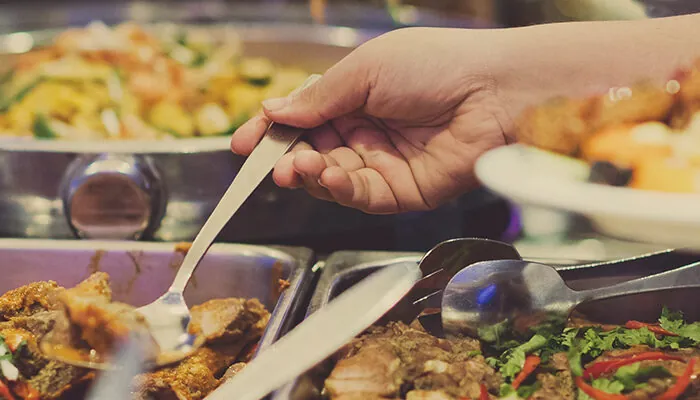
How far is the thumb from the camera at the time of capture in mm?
1481

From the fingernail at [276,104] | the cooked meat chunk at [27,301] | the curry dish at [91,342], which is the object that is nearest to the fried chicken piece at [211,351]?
the curry dish at [91,342]

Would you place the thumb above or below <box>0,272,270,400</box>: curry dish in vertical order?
above

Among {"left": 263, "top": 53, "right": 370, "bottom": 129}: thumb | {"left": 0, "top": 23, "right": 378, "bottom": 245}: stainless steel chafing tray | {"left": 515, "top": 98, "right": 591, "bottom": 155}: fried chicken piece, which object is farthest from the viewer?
{"left": 0, "top": 23, "right": 378, "bottom": 245}: stainless steel chafing tray

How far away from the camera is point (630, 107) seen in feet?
3.12

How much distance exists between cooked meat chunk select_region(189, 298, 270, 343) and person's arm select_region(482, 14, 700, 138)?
0.67 metres

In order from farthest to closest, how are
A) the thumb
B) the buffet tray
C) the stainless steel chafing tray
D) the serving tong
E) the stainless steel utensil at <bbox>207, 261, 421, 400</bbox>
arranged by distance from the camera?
the stainless steel chafing tray < the buffet tray < the thumb < the serving tong < the stainless steel utensil at <bbox>207, 261, 421, 400</bbox>

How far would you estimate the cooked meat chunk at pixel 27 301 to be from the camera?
5.05 ft

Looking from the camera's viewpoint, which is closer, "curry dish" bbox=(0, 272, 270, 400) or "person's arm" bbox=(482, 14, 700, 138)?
"person's arm" bbox=(482, 14, 700, 138)

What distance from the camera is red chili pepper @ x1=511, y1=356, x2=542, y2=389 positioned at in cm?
128

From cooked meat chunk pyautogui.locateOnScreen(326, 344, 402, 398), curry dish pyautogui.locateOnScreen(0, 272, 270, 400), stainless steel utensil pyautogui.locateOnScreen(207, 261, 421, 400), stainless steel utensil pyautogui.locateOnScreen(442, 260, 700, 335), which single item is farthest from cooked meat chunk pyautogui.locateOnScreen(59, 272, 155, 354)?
stainless steel utensil pyautogui.locateOnScreen(442, 260, 700, 335)

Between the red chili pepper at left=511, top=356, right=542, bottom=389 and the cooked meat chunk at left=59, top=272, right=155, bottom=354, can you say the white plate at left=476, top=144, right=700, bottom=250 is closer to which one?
the red chili pepper at left=511, top=356, right=542, bottom=389

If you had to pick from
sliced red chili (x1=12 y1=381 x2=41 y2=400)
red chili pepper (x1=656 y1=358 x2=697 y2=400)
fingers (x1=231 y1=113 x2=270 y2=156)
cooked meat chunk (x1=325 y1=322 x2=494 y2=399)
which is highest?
fingers (x1=231 y1=113 x2=270 y2=156)

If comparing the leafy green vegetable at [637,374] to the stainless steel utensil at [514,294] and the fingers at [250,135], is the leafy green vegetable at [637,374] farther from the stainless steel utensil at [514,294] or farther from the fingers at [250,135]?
the fingers at [250,135]

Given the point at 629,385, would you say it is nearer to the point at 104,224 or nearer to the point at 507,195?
the point at 507,195
